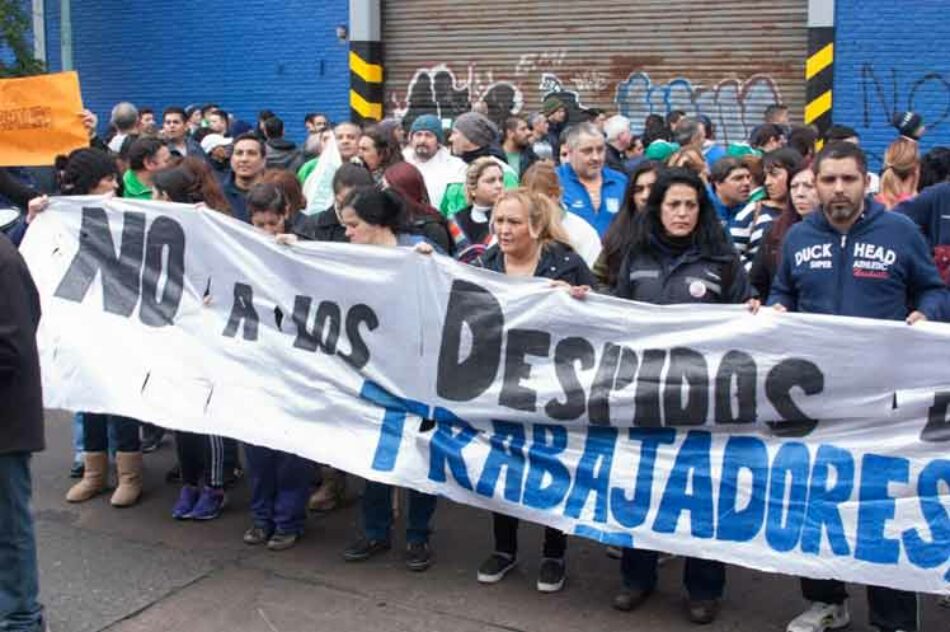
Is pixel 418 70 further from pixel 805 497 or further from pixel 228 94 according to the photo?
pixel 805 497

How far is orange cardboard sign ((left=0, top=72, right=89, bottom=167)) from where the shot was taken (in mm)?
7402

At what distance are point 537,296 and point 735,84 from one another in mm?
9024

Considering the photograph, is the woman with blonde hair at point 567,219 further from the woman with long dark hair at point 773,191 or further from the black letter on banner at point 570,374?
the black letter on banner at point 570,374

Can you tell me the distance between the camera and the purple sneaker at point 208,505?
6172 millimetres

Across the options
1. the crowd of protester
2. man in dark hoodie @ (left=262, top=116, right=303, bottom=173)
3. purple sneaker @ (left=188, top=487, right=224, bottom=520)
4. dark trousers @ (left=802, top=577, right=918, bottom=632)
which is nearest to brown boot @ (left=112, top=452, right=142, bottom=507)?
the crowd of protester

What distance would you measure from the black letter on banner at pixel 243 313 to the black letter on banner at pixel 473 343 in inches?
41.3

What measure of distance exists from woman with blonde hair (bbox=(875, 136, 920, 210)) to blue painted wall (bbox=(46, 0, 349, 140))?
10123 mm

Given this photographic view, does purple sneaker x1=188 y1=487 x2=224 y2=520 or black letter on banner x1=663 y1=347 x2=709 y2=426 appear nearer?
black letter on banner x1=663 y1=347 x2=709 y2=426

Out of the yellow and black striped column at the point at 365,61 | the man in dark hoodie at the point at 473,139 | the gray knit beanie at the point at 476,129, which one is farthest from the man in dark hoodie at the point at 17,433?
the yellow and black striped column at the point at 365,61

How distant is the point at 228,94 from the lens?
17.1 m

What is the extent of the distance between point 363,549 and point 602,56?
384 inches

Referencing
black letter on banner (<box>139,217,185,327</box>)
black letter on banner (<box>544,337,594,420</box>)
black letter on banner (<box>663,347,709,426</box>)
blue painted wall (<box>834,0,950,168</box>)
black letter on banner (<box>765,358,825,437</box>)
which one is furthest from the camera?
blue painted wall (<box>834,0,950,168</box>)

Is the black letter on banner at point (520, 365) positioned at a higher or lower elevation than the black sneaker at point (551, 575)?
higher

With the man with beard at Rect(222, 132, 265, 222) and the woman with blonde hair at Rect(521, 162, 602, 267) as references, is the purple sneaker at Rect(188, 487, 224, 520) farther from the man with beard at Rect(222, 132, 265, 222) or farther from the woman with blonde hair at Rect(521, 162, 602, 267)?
the woman with blonde hair at Rect(521, 162, 602, 267)
